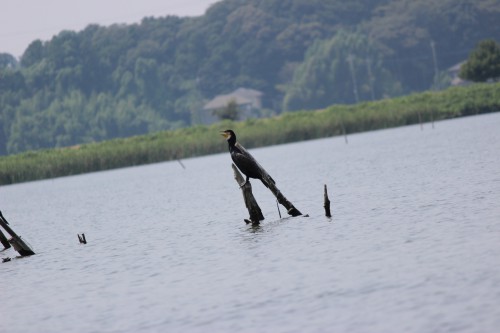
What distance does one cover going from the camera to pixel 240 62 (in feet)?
585

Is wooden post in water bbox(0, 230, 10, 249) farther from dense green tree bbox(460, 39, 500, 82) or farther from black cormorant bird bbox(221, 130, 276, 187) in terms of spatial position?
dense green tree bbox(460, 39, 500, 82)

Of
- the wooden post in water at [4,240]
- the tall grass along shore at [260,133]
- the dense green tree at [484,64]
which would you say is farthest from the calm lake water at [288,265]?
the dense green tree at [484,64]

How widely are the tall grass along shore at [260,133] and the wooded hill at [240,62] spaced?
63.6m

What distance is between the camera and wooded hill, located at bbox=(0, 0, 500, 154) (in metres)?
169

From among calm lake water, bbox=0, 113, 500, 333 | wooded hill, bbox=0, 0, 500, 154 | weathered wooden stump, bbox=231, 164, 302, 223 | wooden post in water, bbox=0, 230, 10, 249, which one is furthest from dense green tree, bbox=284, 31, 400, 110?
weathered wooden stump, bbox=231, 164, 302, 223

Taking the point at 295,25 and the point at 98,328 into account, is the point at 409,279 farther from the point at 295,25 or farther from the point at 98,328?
the point at 295,25

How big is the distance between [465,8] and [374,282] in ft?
538

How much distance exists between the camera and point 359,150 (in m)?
70.7

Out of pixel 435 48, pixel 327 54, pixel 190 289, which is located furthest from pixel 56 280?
pixel 435 48

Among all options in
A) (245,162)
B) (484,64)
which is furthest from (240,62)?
(245,162)

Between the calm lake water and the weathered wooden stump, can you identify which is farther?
the weathered wooden stump

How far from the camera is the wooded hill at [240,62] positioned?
169m

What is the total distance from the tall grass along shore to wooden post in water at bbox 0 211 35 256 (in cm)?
5508

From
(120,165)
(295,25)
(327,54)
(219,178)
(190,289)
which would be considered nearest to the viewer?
(190,289)
